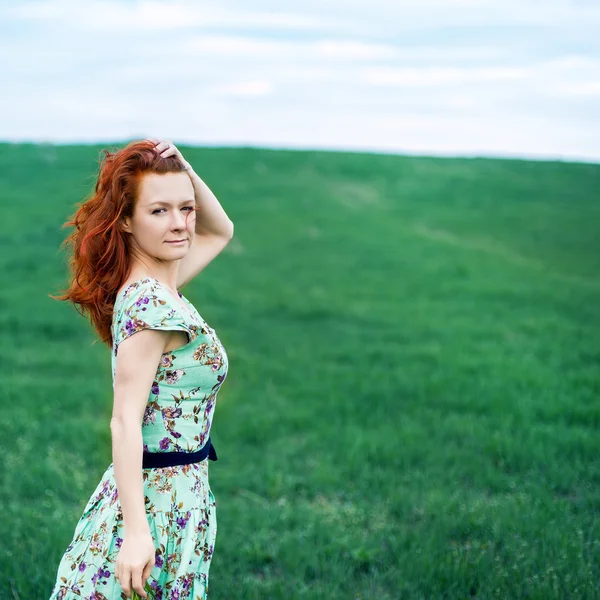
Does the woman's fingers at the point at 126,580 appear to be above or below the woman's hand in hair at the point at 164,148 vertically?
below

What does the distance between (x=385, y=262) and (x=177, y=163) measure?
602 inches

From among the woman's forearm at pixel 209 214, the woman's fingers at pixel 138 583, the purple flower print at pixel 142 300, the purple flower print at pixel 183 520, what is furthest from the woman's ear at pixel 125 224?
the woman's fingers at pixel 138 583

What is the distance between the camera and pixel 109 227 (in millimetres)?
2375

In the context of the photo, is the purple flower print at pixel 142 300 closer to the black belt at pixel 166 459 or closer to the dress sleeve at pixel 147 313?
the dress sleeve at pixel 147 313

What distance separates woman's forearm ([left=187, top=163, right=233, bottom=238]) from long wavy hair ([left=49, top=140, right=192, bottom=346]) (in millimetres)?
427

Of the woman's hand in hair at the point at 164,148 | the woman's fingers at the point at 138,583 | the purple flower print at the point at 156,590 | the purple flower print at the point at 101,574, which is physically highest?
the woman's hand in hair at the point at 164,148

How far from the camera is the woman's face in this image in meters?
2.37

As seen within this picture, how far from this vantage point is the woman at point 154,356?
234cm

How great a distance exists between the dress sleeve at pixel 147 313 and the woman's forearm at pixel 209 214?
603 mm

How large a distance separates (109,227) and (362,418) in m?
5.10

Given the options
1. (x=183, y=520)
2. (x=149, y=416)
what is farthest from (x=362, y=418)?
(x=149, y=416)

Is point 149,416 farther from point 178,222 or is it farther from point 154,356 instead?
point 178,222

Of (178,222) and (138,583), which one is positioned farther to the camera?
(178,222)

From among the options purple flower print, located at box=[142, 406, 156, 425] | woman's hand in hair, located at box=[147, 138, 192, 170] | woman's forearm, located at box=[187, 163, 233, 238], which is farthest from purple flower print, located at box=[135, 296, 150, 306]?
woman's forearm, located at box=[187, 163, 233, 238]
